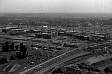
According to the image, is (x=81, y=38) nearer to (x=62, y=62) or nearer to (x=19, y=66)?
(x=62, y=62)

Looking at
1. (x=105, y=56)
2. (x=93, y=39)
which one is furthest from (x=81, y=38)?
(x=105, y=56)

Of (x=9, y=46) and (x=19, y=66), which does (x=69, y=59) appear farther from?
(x=9, y=46)

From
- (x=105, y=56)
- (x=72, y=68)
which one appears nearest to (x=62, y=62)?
(x=72, y=68)

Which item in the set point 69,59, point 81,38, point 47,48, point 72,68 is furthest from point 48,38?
point 72,68

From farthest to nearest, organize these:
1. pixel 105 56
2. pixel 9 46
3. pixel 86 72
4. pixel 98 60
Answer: pixel 9 46 < pixel 105 56 < pixel 98 60 < pixel 86 72

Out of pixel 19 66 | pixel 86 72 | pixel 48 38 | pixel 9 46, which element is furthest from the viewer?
pixel 48 38

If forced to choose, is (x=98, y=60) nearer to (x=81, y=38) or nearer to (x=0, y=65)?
(x=0, y=65)

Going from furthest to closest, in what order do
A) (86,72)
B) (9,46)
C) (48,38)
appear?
(48,38) < (9,46) < (86,72)

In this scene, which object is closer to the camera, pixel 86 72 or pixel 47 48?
pixel 86 72

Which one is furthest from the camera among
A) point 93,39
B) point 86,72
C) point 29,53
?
point 93,39
